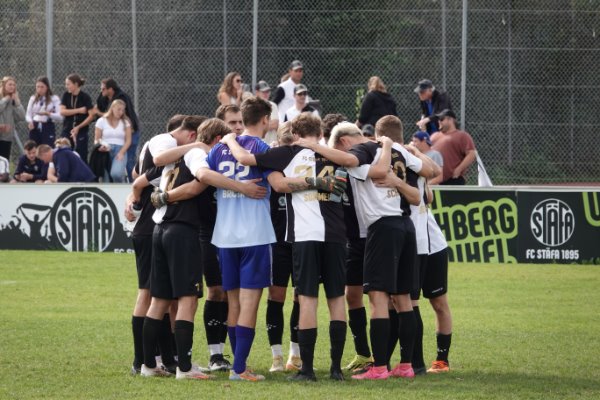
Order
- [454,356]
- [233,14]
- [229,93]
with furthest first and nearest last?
[233,14]
[229,93]
[454,356]

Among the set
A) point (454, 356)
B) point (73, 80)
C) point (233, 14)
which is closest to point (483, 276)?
point (454, 356)

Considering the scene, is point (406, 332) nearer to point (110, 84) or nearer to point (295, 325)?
point (295, 325)

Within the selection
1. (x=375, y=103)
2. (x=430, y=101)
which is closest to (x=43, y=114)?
(x=375, y=103)

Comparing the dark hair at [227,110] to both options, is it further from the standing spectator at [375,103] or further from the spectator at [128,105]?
the spectator at [128,105]

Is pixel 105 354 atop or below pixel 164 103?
below

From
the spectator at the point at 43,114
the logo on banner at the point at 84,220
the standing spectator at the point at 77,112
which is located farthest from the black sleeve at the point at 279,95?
the spectator at the point at 43,114

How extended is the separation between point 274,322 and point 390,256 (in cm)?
126

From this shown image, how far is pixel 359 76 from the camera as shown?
19734 millimetres

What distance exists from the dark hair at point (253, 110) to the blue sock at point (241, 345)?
1639mm

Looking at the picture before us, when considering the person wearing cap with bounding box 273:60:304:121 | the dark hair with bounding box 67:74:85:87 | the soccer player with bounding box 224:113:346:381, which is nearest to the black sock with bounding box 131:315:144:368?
the soccer player with bounding box 224:113:346:381

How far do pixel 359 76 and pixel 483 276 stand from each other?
5434 mm

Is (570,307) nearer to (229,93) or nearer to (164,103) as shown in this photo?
(229,93)

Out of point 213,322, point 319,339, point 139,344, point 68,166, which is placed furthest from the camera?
point 68,166

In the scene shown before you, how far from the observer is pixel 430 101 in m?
18.7
